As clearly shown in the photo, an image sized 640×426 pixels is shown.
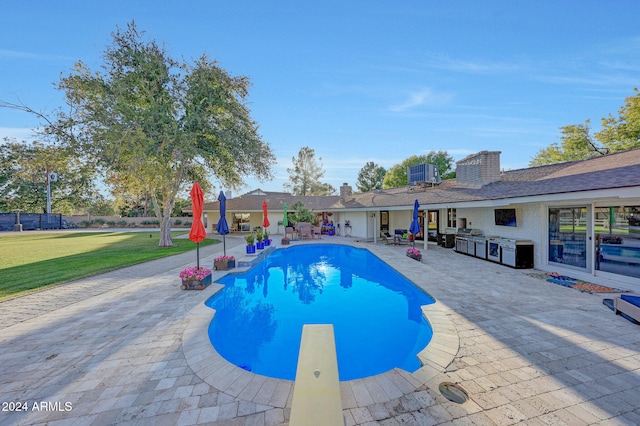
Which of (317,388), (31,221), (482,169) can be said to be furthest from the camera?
(31,221)

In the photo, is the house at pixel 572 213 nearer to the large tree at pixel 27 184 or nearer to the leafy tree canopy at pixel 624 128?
the leafy tree canopy at pixel 624 128

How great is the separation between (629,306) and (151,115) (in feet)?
60.0

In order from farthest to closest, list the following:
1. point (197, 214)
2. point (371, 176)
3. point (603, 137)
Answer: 1. point (371, 176)
2. point (603, 137)
3. point (197, 214)

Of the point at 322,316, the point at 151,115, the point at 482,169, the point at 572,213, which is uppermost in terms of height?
the point at 151,115

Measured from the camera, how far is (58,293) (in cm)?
661

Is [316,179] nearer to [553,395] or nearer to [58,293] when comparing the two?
[58,293]

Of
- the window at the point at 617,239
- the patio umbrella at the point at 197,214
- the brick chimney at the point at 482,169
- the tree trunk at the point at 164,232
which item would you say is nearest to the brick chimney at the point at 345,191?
the brick chimney at the point at 482,169

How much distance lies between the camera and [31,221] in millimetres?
31500

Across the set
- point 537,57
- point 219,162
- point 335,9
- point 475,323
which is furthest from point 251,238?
point 537,57

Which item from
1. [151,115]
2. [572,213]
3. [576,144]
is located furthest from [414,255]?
[576,144]

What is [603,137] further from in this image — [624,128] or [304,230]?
[304,230]

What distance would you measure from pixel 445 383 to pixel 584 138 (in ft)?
102

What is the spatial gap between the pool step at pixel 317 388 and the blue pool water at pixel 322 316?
88cm

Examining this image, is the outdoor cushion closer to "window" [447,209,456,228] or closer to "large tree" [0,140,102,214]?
"window" [447,209,456,228]
